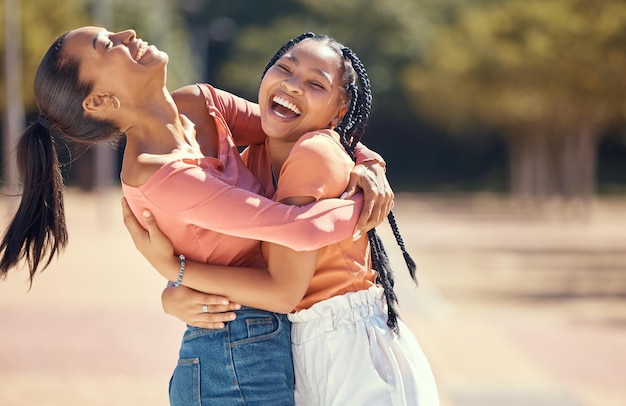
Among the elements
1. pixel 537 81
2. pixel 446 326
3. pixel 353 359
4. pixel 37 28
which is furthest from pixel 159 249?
pixel 37 28

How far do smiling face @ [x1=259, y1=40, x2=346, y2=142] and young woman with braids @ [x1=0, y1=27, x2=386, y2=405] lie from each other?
188 mm

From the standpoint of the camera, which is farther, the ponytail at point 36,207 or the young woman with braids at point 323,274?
the ponytail at point 36,207

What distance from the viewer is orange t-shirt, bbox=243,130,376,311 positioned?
9.69 ft

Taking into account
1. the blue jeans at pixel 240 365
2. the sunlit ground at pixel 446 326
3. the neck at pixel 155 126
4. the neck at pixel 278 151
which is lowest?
the blue jeans at pixel 240 365

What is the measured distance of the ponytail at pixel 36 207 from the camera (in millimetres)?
3174

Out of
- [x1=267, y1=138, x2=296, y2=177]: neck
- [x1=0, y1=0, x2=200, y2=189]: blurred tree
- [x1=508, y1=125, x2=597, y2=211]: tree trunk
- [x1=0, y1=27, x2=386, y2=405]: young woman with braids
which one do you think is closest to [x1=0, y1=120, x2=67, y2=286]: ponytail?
[x1=0, y1=27, x2=386, y2=405]: young woman with braids

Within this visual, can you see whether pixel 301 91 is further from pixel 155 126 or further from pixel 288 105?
pixel 155 126

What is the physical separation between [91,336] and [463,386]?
4.11 m

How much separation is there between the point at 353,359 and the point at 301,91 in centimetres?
77

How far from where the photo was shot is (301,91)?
10.2ft

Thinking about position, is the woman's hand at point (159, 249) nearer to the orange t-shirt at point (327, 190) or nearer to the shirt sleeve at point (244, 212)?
the shirt sleeve at point (244, 212)

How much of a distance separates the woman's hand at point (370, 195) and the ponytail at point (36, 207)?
87 centimetres

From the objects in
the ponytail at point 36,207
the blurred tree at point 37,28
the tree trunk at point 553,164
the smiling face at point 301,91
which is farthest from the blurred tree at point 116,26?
the smiling face at point 301,91

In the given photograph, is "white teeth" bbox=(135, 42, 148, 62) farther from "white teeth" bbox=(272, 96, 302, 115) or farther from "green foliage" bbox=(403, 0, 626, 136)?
"green foliage" bbox=(403, 0, 626, 136)
